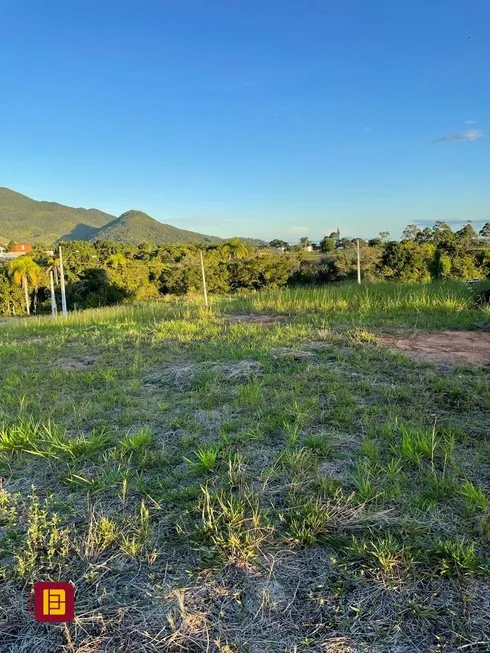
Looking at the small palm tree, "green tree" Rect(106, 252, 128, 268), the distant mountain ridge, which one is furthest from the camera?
the distant mountain ridge

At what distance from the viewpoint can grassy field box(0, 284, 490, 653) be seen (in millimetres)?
1158

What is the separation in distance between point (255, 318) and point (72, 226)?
9175 centimetres

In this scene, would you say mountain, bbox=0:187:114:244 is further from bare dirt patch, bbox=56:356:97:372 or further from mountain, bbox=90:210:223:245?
bare dirt patch, bbox=56:356:97:372

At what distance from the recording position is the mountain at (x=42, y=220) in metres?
77.8

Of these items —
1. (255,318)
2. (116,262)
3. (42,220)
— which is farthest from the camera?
(42,220)

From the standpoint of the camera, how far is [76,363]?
14.7 ft

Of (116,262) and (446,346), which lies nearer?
(446,346)

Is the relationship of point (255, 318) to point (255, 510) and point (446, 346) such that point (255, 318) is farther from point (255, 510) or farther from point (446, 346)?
point (255, 510)

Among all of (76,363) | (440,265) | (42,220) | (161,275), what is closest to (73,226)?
(42,220)

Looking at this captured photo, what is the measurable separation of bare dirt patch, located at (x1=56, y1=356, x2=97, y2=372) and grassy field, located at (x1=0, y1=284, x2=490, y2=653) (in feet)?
2.50

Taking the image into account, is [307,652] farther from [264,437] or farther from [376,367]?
[376,367]

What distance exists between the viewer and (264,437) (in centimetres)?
228

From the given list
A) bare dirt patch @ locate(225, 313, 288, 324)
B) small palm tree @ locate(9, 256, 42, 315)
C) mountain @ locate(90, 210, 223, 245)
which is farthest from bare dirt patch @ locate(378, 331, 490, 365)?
mountain @ locate(90, 210, 223, 245)

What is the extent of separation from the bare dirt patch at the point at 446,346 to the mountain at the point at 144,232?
202ft
